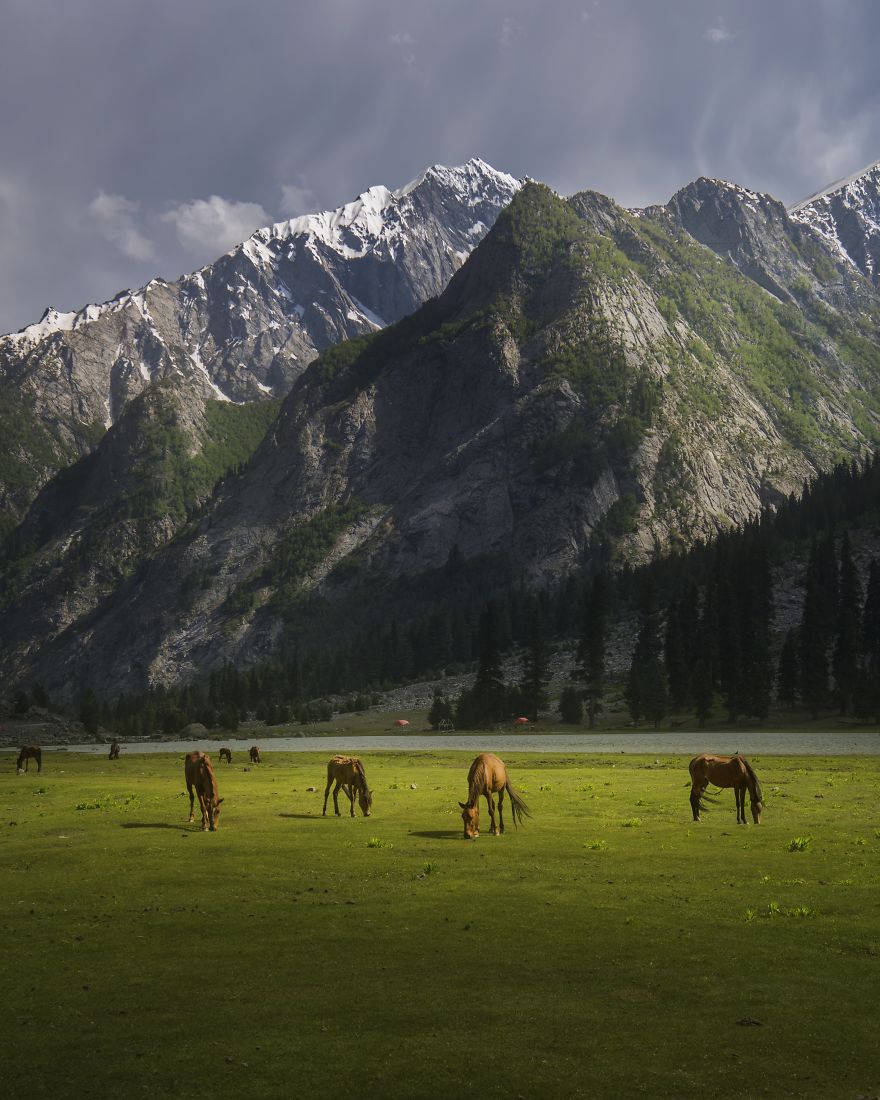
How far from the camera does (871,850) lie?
28.1 m

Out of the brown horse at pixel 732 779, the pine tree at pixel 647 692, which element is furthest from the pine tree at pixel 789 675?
the brown horse at pixel 732 779

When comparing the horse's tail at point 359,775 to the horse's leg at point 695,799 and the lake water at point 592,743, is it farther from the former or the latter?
the lake water at point 592,743

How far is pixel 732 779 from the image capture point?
113ft

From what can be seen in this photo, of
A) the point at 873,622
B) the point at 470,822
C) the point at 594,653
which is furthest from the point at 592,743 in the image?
the point at 470,822

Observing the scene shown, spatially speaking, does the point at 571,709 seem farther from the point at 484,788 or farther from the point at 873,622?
the point at 484,788

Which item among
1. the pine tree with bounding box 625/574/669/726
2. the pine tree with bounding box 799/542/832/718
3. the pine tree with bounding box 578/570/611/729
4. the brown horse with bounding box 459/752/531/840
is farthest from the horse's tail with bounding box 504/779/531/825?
the pine tree with bounding box 578/570/611/729

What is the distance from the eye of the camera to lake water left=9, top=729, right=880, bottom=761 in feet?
324

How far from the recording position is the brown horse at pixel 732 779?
112 ft

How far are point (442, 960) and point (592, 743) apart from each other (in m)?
103

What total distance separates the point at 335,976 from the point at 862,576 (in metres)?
195

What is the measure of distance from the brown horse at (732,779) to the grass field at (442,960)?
3.23 feet

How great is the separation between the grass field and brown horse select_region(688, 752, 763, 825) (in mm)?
986

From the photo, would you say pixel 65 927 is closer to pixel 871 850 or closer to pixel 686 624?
Answer: pixel 871 850

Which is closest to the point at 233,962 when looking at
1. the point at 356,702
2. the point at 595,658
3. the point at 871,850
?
the point at 871,850
